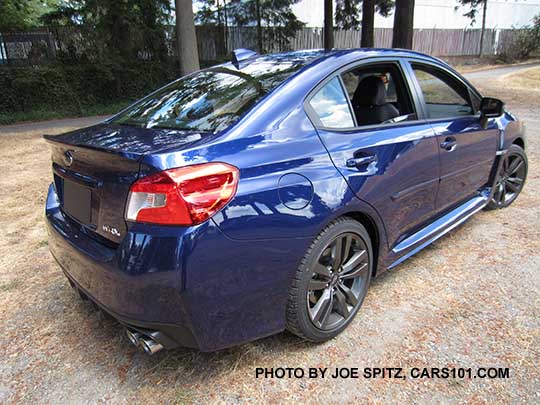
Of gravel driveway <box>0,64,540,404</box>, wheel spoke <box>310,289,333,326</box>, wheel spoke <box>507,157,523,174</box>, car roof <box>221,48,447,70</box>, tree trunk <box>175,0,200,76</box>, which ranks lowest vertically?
gravel driveway <box>0,64,540,404</box>

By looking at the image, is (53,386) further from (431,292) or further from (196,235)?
(431,292)

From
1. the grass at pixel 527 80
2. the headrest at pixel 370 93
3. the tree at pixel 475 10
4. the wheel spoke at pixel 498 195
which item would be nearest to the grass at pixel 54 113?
the headrest at pixel 370 93

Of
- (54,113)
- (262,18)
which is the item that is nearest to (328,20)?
(262,18)

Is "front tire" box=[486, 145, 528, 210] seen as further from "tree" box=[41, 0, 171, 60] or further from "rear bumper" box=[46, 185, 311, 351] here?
"tree" box=[41, 0, 171, 60]

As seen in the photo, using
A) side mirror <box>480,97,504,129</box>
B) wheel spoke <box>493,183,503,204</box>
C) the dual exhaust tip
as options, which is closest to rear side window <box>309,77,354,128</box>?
the dual exhaust tip

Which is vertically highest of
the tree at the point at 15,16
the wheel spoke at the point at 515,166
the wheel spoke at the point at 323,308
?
the tree at the point at 15,16

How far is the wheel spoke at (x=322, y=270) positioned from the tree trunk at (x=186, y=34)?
988 cm

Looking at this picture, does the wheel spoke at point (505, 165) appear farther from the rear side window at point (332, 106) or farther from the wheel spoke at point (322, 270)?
the wheel spoke at point (322, 270)

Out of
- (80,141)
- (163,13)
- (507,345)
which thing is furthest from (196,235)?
(163,13)

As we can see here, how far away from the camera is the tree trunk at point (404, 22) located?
11.1m

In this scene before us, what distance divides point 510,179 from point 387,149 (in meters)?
2.46

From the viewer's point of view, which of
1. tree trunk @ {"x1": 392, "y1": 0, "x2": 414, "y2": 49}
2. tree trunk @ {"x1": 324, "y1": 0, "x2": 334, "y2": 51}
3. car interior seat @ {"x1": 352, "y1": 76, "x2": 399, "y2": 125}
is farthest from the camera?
tree trunk @ {"x1": 324, "y1": 0, "x2": 334, "y2": 51}

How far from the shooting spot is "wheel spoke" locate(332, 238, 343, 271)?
2.23m

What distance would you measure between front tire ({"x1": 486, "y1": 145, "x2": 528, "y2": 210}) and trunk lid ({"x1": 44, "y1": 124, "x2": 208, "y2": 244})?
10.9 feet
